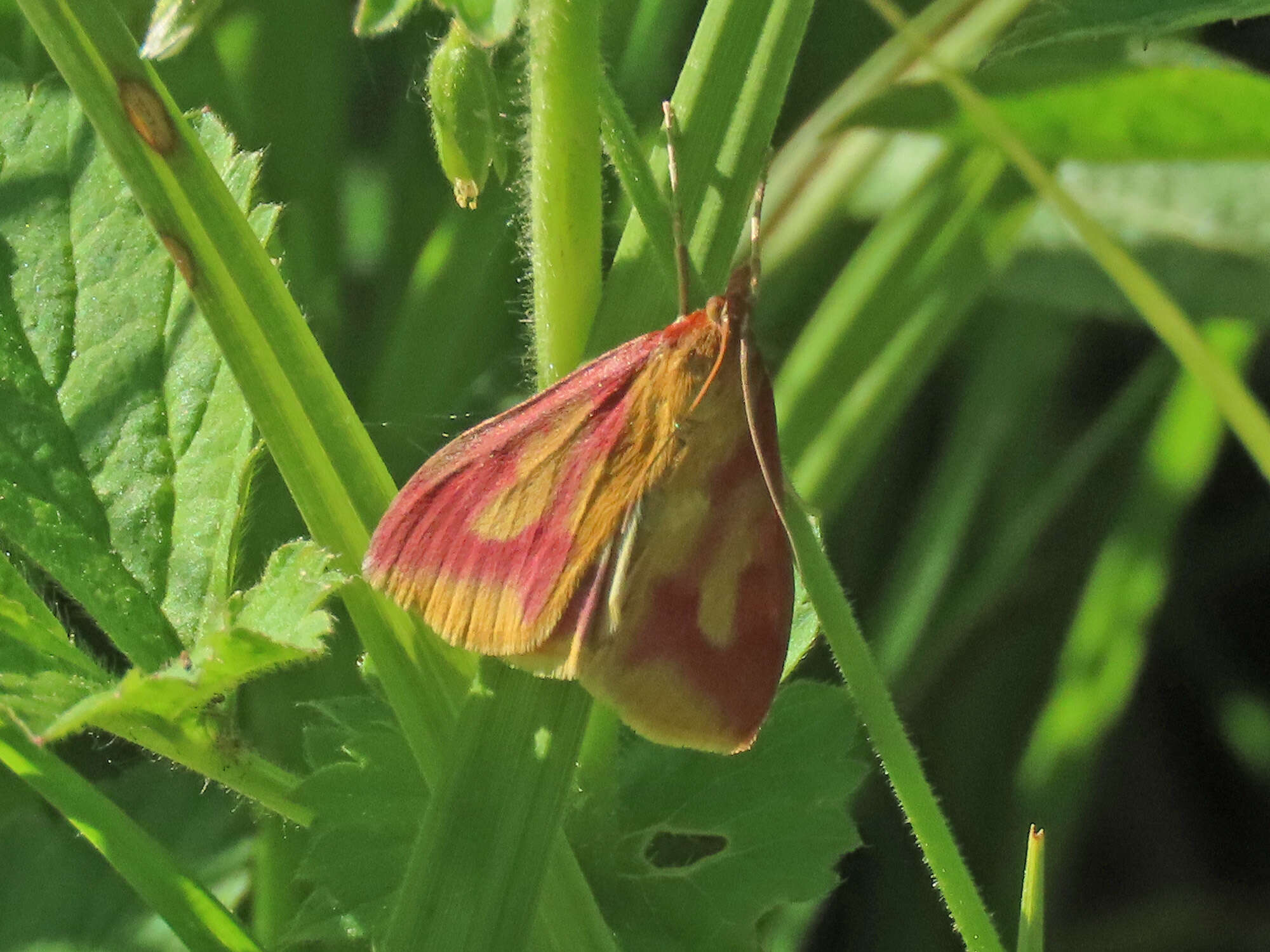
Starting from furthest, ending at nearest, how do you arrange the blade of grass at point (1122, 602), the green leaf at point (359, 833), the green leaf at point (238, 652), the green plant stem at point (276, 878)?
the blade of grass at point (1122, 602), the green plant stem at point (276, 878), the green leaf at point (359, 833), the green leaf at point (238, 652)

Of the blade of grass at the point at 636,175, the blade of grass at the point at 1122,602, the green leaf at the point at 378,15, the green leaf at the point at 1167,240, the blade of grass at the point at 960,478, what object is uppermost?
the green leaf at the point at 378,15

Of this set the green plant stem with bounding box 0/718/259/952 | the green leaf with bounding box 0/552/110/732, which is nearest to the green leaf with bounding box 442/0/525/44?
the green leaf with bounding box 0/552/110/732

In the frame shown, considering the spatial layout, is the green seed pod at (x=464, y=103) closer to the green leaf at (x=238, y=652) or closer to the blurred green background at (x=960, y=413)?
the green leaf at (x=238, y=652)

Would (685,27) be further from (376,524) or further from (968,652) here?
(376,524)

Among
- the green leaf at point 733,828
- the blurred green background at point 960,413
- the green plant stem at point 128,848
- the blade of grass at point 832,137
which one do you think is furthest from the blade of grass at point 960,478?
the green plant stem at point 128,848

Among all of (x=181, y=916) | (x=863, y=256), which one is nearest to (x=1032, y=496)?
(x=863, y=256)

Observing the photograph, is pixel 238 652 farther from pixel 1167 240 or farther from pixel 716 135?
pixel 1167 240
